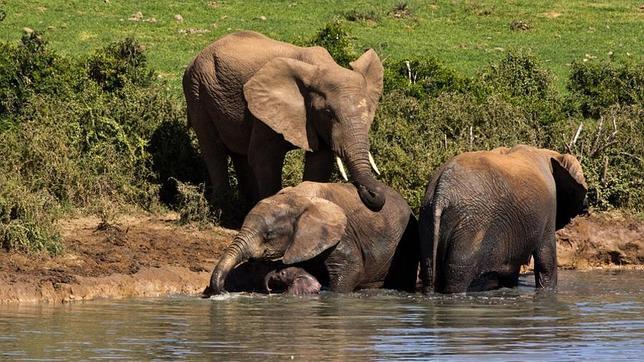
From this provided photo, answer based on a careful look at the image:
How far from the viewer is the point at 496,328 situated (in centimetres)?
1147

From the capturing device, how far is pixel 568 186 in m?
14.7

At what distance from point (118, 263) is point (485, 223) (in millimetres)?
3070

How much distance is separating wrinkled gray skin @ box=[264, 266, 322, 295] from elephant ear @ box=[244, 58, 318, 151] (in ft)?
5.39

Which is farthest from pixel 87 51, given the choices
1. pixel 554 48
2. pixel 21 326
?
pixel 21 326

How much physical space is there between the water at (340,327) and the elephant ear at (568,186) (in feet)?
3.56

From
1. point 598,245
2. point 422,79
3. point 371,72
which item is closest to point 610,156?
point 598,245

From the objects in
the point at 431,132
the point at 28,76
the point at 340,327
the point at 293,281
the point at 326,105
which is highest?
the point at 28,76

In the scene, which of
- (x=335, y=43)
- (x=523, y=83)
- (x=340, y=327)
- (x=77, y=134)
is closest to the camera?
(x=340, y=327)

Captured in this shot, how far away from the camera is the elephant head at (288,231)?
522 inches

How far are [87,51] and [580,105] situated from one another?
9.18 m

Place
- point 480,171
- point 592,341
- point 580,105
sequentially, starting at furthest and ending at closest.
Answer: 1. point 580,105
2. point 480,171
3. point 592,341

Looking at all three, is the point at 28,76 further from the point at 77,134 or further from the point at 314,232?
the point at 314,232

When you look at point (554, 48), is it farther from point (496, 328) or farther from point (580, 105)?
point (496, 328)

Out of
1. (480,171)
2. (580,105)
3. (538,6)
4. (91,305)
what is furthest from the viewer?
(538,6)
